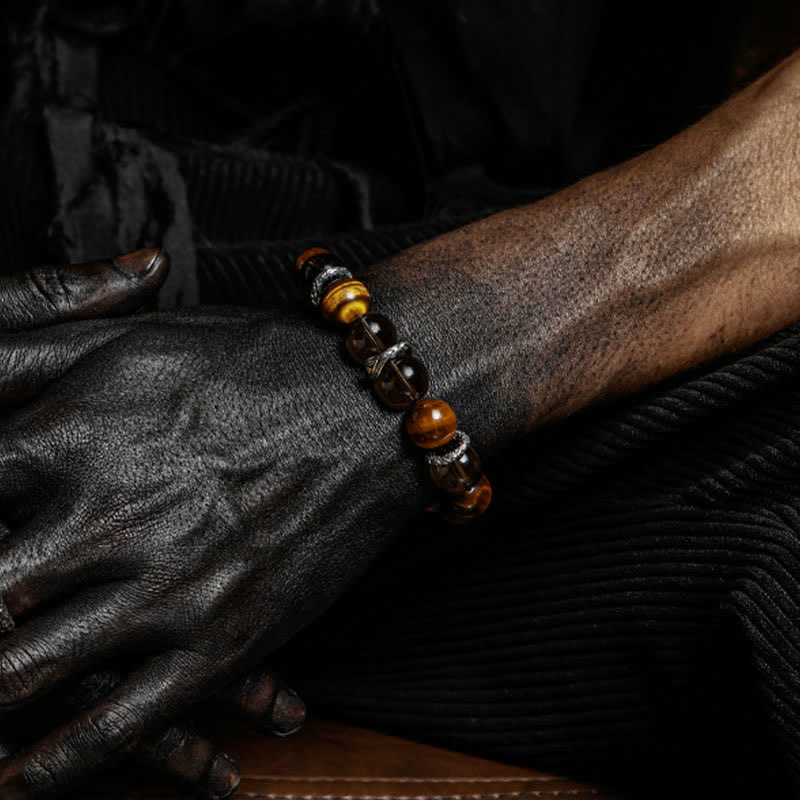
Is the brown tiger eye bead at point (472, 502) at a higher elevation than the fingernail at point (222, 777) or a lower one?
higher

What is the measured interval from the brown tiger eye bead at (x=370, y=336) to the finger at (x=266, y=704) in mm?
217

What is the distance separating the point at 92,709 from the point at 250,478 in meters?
0.16

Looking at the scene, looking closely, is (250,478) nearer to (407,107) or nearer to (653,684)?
(653,684)

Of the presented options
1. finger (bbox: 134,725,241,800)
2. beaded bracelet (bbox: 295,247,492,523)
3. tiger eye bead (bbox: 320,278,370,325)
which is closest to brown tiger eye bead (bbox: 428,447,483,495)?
beaded bracelet (bbox: 295,247,492,523)

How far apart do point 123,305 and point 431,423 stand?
0.22 meters

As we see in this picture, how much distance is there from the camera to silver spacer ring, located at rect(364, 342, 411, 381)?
0.58 m

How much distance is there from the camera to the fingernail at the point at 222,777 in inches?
22.8

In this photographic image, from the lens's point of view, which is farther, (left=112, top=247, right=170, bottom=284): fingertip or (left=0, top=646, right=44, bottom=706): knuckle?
(left=112, top=247, right=170, bottom=284): fingertip

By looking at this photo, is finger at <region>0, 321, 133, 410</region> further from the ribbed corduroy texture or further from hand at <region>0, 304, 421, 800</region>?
the ribbed corduroy texture

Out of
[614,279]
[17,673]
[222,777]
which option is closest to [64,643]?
[17,673]

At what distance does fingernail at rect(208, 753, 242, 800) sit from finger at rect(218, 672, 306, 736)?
0.03m

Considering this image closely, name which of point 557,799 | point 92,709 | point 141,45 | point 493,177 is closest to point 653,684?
point 557,799

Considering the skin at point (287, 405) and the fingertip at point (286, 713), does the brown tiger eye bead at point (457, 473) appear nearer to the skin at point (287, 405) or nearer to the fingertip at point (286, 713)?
the skin at point (287, 405)

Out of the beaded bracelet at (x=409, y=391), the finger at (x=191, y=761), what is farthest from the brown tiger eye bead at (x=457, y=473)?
the finger at (x=191, y=761)
